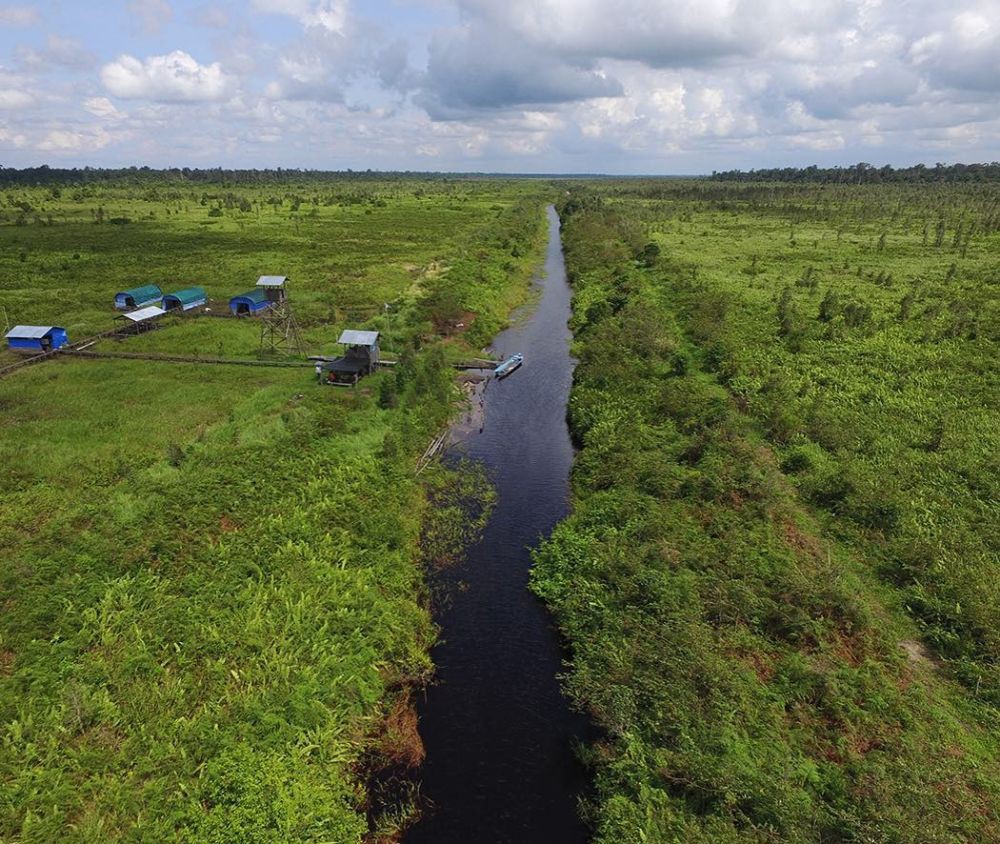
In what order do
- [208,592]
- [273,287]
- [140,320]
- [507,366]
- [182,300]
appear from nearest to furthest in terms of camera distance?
[208,592]
[273,287]
[507,366]
[140,320]
[182,300]

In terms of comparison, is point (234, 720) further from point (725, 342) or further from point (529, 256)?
point (529, 256)

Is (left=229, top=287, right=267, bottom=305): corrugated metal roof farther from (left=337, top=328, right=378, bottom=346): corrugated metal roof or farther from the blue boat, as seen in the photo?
the blue boat

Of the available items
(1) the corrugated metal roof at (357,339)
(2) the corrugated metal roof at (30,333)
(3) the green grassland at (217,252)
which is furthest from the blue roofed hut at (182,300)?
(1) the corrugated metal roof at (357,339)

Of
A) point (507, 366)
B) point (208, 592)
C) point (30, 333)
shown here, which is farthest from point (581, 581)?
point (30, 333)

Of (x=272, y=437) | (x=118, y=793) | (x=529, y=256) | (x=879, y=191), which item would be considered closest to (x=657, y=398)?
(x=272, y=437)

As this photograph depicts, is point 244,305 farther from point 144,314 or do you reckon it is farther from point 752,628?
point 752,628

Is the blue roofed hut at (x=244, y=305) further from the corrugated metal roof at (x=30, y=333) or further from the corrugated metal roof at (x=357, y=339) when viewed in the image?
the corrugated metal roof at (x=357, y=339)
